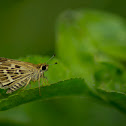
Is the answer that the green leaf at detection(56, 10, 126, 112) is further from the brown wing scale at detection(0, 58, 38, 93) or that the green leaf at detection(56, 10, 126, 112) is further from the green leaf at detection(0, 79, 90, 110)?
the brown wing scale at detection(0, 58, 38, 93)

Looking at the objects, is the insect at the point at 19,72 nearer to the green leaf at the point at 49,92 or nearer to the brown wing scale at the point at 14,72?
the brown wing scale at the point at 14,72

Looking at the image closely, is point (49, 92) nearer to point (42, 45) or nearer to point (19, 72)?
point (19, 72)

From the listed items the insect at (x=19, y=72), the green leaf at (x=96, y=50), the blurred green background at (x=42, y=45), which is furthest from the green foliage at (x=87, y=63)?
the blurred green background at (x=42, y=45)

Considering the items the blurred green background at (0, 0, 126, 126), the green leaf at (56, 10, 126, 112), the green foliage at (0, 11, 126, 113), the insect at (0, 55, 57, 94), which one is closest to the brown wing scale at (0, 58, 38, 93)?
the insect at (0, 55, 57, 94)

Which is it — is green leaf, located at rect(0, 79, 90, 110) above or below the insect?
below

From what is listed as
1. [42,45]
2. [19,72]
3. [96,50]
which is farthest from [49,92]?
[42,45]

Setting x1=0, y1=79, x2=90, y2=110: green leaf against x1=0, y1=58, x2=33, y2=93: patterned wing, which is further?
x1=0, y1=58, x2=33, y2=93: patterned wing
